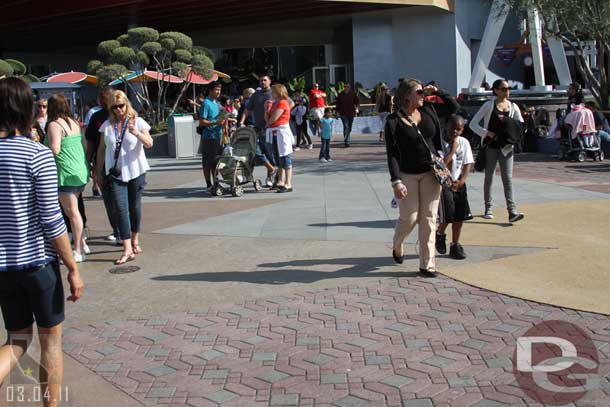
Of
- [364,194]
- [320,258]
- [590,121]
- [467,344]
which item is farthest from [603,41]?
[467,344]

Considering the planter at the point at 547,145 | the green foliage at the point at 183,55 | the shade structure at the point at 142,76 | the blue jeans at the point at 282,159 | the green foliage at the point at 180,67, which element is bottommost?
the planter at the point at 547,145

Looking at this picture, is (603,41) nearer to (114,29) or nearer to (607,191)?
(607,191)

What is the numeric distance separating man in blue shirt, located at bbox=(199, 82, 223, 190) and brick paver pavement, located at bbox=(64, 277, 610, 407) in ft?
20.1

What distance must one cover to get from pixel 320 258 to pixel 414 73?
28.2 metres

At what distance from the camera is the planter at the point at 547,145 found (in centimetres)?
1701

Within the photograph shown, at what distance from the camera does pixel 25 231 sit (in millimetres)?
3613

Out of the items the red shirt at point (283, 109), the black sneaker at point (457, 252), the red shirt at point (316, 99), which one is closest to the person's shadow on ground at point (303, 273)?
the black sneaker at point (457, 252)

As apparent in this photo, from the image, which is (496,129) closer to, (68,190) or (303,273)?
(303,273)

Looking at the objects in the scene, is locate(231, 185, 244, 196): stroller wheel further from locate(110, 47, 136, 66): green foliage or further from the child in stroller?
locate(110, 47, 136, 66): green foliage

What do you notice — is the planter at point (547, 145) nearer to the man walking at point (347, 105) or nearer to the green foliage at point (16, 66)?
the man walking at point (347, 105)

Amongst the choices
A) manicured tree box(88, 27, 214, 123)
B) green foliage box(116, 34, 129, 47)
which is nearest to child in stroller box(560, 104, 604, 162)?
manicured tree box(88, 27, 214, 123)

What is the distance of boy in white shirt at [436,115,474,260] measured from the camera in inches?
277

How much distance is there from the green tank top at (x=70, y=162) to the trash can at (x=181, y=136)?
11.4 meters

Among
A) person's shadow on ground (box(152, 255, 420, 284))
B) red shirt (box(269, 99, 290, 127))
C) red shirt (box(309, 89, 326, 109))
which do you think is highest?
red shirt (box(309, 89, 326, 109))
